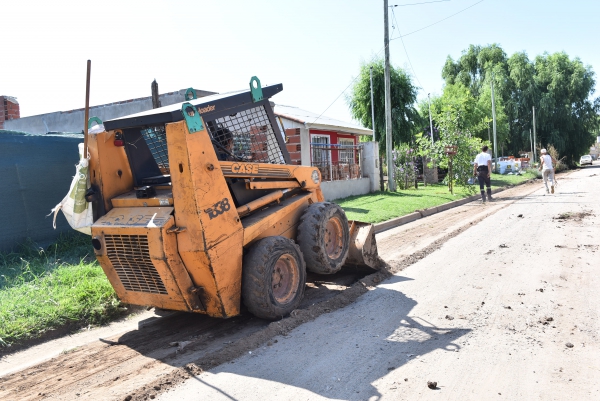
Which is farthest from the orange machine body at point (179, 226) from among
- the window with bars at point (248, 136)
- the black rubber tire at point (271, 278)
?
the window with bars at point (248, 136)

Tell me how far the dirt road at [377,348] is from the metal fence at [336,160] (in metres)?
10.9

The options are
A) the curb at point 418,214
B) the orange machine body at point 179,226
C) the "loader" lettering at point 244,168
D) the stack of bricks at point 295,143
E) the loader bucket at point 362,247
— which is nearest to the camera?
the orange machine body at point 179,226

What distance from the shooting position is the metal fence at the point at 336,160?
17.8 metres

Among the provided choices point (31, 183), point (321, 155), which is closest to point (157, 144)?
point (31, 183)

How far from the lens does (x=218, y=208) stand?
4691 millimetres

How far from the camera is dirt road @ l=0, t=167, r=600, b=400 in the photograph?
3668 millimetres

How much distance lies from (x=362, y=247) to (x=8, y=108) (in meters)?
12.2

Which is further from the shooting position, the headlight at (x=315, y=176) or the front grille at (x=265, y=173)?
the headlight at (x=315, y=176)

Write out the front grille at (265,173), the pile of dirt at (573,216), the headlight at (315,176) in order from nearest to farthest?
1. the front grille at (265,173)
2. the headlight at (315,176)
3. the pile of dirt at (573,216)

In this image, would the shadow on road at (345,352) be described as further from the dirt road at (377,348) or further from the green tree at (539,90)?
the green tree at (539,90)

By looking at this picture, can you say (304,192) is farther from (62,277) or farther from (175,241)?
(62,277)

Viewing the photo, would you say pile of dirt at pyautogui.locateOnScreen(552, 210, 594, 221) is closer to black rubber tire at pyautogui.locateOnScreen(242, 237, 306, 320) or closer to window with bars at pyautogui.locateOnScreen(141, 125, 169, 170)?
black rubber tire at pyautogui.locateOnScreen(242, 237, 306, 320)

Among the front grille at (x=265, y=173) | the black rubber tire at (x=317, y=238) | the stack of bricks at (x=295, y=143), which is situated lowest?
the black rubber tire at (x=317, y=238)

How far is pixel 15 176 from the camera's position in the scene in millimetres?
7688
